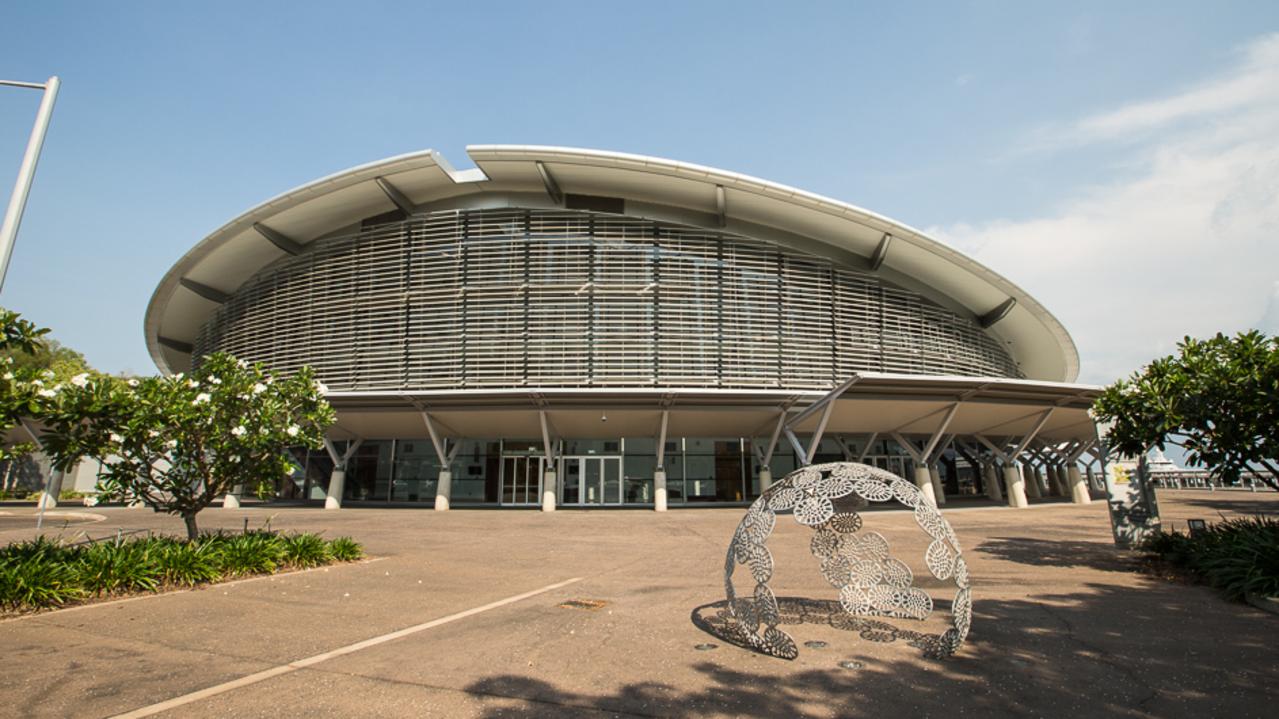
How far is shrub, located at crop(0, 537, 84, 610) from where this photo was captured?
731cm

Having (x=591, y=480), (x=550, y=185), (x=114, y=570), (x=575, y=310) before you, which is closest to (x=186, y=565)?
(x=114, y=570)

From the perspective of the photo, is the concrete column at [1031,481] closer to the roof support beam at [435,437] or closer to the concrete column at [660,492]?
the concrete column at [660,492]

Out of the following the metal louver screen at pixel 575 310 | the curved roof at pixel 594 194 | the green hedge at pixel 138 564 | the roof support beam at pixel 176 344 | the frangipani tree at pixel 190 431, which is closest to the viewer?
the green hedge at pixel 138 564

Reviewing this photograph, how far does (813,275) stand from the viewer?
31.0 metres

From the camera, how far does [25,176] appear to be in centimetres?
782

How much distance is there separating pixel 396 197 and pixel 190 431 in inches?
875

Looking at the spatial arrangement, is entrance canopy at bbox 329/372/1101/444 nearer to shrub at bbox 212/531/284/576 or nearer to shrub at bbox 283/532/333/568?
shrub at bbox 283/532/333/568

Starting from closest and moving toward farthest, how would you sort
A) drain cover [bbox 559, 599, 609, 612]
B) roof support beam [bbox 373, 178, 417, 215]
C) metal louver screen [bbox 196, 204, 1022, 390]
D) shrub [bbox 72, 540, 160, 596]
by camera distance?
drain cover [bbox 559, 599, 609, 612]
shrub [bbox 72, 540, 160, 596]
metal louver screen [bbox 196, 204, 1022, 390]
roof support beam [bbox 373, 178, 417, 215]

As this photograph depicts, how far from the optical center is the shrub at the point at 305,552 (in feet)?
35.6

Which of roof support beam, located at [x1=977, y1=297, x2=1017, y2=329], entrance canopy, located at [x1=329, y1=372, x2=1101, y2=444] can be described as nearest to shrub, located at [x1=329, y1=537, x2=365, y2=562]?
entrance canopy, located at [x1=329, y1=372, x2=1101, y2=444]


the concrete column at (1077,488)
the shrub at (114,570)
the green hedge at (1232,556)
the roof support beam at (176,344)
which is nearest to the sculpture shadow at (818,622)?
the green hedge at (1232,556)

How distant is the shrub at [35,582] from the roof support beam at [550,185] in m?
23.7

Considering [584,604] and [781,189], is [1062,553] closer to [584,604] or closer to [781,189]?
[584,604]

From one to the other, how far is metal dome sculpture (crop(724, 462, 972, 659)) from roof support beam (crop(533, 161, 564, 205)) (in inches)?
988
